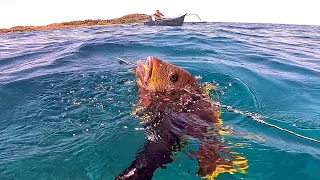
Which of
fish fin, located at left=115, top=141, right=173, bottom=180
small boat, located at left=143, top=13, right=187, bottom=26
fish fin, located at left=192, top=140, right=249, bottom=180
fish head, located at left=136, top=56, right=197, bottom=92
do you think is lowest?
fish fin, located at left=192, top=140, right=249, bottom=180

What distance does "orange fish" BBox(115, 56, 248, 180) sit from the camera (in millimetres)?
3980

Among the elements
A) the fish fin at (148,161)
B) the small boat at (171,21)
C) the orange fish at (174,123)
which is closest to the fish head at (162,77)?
the orange fish at (174,123)

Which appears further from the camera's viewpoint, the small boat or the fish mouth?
the small boat

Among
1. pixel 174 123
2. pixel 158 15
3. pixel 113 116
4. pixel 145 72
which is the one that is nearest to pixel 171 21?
pixel 158 15

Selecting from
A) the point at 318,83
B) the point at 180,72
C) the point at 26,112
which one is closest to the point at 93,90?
the point at 26,112

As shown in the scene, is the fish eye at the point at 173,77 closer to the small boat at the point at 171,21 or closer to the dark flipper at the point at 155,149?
the dark flipper at the point at 155,149

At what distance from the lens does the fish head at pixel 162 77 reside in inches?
216

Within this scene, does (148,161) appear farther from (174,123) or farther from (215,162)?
(174,123)

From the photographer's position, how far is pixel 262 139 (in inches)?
200

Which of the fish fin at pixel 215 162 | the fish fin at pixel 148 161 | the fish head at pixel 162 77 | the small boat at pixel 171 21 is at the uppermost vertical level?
the small boat at pixel 171 21

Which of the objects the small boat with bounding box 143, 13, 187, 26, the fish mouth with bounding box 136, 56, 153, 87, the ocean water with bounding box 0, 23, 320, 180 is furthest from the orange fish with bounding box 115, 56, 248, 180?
the small boat with bounding box 143, 13, 187, 26

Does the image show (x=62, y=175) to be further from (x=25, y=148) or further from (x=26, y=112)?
(x=26, y=112)

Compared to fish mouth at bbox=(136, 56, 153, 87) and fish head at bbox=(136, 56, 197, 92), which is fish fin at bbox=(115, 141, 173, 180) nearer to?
fish head at bbox=(136, 56, 197, 92)

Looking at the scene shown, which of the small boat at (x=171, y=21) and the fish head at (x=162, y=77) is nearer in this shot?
the fish head at (x=162, y=77)
